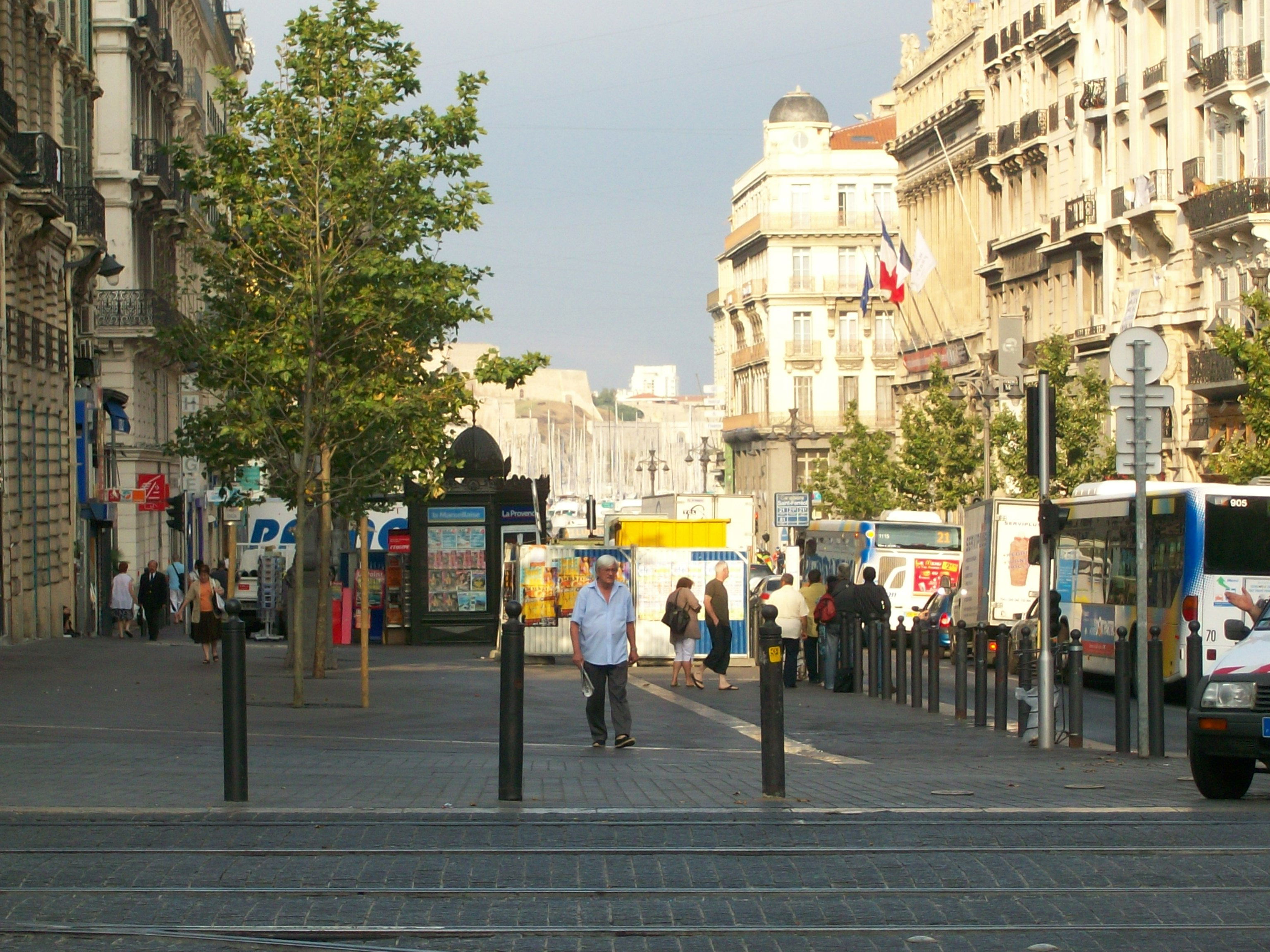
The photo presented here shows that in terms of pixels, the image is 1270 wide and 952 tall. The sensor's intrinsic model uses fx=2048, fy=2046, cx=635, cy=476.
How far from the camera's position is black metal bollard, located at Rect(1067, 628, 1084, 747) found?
1791cm

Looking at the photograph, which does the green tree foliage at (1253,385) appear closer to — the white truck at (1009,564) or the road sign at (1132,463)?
the white truck at (1009,564)

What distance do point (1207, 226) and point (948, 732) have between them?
34.9 meters

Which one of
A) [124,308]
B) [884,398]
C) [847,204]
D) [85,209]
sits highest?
[847,204]

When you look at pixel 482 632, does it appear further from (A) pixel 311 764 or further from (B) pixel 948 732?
(A) pixel 311 764

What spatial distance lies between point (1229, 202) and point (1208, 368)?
14.7ft

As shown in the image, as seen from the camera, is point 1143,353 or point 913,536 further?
point 913,536

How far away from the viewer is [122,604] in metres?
41.3

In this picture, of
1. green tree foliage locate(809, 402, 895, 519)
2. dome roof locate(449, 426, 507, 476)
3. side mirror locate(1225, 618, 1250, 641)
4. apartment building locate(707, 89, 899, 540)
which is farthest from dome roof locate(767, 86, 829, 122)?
side mirror locate(1225, 618, 1250, 641)

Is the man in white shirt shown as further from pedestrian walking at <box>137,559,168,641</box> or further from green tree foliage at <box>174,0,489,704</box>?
pedestrian walking at <box>137,559,168,641</box>

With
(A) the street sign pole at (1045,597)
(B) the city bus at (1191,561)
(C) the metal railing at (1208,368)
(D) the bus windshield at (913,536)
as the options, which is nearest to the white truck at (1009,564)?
(D) the bus windshield at (913,536)

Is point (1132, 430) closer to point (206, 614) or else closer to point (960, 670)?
point (960, 670)

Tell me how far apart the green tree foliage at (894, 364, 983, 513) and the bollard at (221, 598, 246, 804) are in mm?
53082

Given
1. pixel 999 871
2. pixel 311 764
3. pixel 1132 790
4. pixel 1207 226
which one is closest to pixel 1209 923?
pixel 999 871

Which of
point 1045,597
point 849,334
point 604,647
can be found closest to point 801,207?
point 849,334
